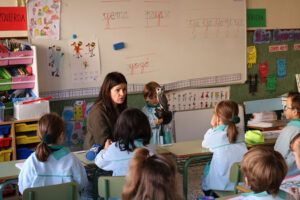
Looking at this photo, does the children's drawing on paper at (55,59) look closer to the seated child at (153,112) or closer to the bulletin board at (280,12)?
the seated child at (153,112)

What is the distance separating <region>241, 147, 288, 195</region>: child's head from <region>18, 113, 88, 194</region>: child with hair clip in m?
1.14

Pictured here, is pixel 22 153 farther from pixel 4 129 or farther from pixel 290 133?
pixel 290 133

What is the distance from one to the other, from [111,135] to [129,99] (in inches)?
57.0

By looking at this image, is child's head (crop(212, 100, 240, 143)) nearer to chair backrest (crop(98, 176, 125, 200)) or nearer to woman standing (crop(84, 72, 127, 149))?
woman standing (crop(84, 72, 127, 149))

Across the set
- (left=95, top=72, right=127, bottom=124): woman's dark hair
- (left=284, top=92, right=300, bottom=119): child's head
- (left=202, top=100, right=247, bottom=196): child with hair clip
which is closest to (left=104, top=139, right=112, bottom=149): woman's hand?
(left=95, top=72, right=127, bottom=124): woman's dark hair

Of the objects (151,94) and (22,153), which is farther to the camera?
(151,94)

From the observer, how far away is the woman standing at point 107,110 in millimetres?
3510

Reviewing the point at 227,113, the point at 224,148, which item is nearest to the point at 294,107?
the point at 227,113

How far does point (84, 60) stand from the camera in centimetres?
459

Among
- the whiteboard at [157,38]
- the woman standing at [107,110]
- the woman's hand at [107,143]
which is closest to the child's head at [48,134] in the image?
the woman's hand at [107,143]

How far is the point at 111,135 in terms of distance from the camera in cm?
353

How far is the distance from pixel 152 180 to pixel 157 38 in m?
3.53

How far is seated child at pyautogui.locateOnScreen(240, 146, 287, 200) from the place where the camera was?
78.0 inches

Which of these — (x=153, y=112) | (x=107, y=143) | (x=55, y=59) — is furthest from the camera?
(x=55, y=59)
